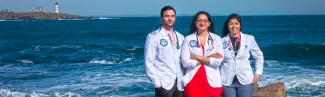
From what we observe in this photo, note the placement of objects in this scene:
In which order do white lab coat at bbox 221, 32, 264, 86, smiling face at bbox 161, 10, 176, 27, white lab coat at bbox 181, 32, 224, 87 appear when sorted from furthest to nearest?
1. white lab coat at bbox 221, 32, 264, 86
2. smiling face at bbox 161, 10, 176, 27
3. white lab coat at bbox 181, 32, 224, 87

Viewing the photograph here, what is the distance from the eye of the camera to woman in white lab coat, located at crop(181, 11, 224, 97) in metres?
4.11

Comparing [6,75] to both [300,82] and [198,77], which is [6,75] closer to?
[300,82]

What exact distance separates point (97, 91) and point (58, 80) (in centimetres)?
286

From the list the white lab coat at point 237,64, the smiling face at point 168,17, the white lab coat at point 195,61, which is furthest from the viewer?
the white lab coat at point 237,64

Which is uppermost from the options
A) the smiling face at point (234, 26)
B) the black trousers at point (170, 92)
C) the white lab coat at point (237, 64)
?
the smiling face at point (234, 26)

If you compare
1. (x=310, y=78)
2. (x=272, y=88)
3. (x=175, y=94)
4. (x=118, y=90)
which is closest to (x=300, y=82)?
(x=310, y=78)

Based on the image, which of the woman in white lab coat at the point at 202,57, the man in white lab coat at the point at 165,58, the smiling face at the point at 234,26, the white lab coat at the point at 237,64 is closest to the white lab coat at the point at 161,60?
the man in white lab coat at the point at 165,58

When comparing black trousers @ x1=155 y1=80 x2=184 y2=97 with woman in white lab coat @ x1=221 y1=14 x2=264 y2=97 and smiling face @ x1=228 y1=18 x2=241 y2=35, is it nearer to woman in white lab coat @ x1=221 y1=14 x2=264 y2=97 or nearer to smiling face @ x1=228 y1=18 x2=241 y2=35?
woman in white lab coat @ x1=221 y1=14 x2=264 y2=97

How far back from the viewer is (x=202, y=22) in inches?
163

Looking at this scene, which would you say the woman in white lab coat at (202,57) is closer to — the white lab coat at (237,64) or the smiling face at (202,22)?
the smiling face at (202,22)

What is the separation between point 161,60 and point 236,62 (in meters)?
0.82

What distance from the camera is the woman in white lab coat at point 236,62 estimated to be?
432 cm

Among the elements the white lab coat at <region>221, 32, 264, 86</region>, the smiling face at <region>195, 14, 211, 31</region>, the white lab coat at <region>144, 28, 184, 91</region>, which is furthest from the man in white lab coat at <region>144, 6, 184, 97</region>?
the white lab coat at <region>221, 32, 264, 86</region>

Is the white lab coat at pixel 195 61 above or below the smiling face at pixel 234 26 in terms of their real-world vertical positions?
below
